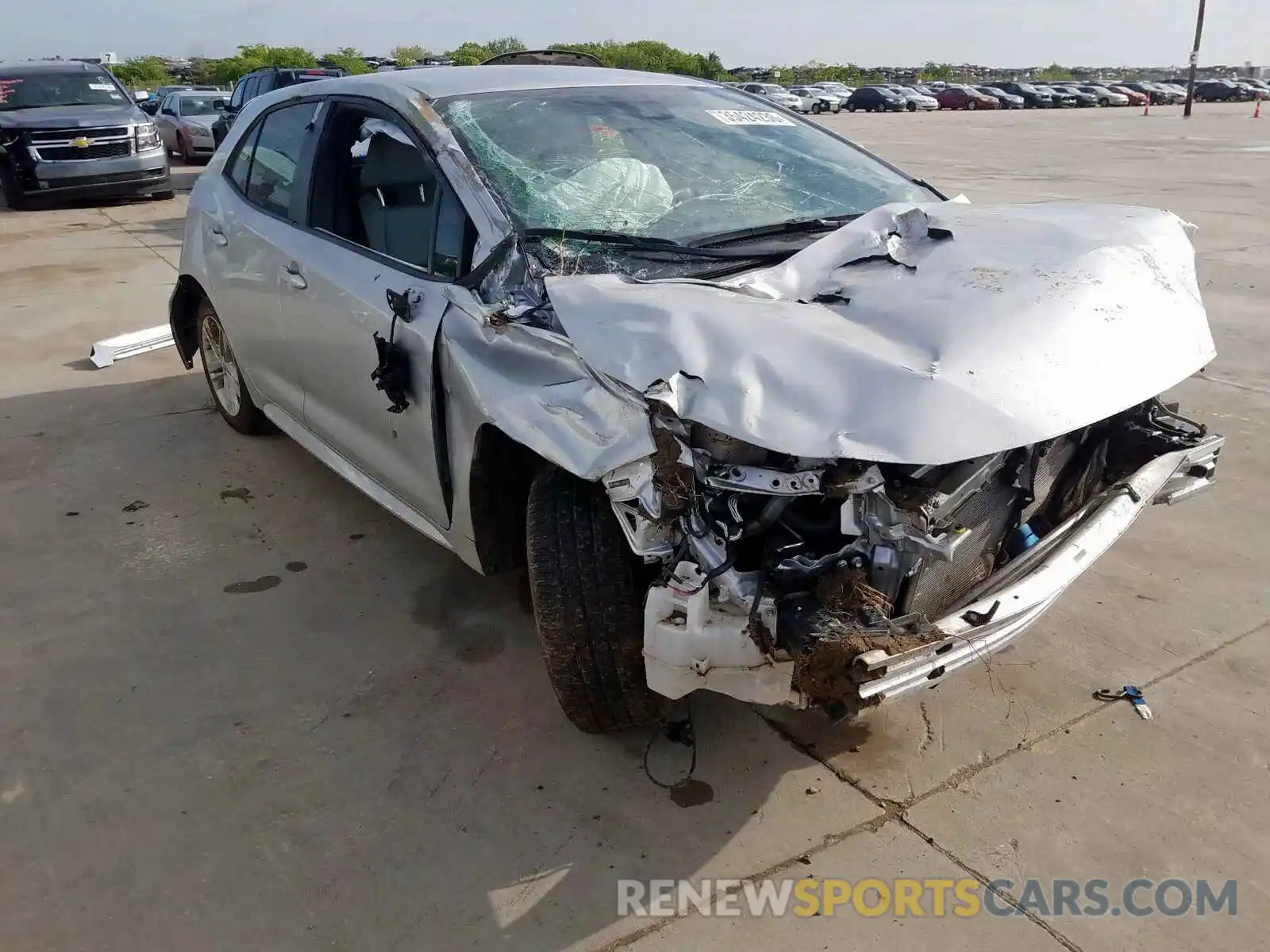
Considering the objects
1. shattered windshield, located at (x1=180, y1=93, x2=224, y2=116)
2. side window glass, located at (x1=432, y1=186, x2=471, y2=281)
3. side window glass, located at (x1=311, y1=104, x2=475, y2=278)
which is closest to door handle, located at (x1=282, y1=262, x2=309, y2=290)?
side window glass, located at (x1=311, y1=104, x2=475, y2=278)

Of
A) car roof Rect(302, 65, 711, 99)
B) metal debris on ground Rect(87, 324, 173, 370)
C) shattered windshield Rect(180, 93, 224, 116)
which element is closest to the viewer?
car roof Rect(302, 65, 711, 99)

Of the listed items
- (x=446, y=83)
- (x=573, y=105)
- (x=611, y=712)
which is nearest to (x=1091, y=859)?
(x=611, y=712)

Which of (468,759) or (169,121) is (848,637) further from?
Result: (169,121)

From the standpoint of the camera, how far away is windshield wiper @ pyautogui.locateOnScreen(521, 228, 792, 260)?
2900 mm

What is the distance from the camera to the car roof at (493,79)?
348cm

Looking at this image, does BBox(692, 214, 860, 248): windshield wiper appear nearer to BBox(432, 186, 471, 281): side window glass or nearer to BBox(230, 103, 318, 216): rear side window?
BBox(432, 186, 471, 281): side window glass

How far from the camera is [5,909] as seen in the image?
2.34m

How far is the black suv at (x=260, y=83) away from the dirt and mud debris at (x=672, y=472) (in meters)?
13.6

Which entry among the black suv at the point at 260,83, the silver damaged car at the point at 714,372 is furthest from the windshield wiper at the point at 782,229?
the black suv at the point at 260,83

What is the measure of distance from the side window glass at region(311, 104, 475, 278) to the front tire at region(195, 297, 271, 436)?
1.39m

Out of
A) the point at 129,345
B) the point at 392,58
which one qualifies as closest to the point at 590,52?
the point at 392,58
